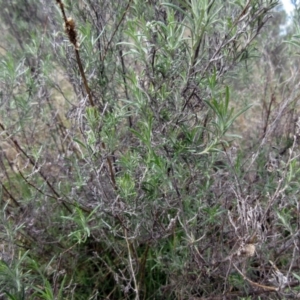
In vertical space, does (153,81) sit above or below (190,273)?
above

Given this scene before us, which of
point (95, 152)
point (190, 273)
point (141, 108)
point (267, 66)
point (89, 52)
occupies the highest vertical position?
point (89, 52)

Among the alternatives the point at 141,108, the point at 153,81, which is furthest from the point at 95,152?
the point at 153,81

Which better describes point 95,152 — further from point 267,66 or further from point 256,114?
point 256,114

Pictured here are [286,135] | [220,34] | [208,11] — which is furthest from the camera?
[286,135]

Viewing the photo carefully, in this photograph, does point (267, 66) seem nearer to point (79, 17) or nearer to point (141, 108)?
point (79, 17)

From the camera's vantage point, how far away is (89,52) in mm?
1743

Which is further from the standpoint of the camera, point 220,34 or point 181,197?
point 220,34

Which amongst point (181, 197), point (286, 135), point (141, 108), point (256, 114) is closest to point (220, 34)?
point (141, 108)

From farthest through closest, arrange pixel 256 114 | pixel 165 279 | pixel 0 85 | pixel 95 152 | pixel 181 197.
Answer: pixel 256 114 < pixel 165 279 < pixel 0 85 < pixel 181 197 < pixel 95 152

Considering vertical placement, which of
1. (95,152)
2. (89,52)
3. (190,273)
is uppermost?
(89,52)

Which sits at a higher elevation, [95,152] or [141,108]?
[141,108]

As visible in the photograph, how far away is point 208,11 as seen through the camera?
1462 millimetres

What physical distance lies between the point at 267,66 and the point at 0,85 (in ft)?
6.14

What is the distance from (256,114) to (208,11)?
227 centimetres
